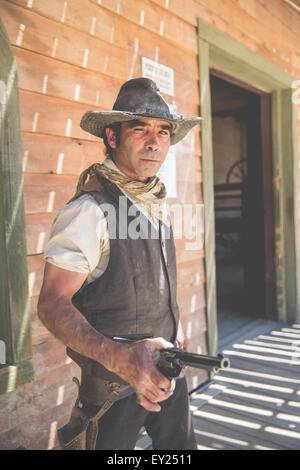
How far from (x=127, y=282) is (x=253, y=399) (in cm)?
206

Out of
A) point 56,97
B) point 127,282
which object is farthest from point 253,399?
point 56,97

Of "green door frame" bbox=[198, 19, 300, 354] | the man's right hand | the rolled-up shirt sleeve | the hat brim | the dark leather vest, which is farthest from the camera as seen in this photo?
"green door frame" bbox=[198, 19, 300, 354]

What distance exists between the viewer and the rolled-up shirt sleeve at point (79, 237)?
1.26 meters

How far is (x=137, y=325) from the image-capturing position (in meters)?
1.43

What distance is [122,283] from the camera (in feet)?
4.57

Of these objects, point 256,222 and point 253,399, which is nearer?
point 253,399

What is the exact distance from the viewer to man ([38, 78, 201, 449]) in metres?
1.16

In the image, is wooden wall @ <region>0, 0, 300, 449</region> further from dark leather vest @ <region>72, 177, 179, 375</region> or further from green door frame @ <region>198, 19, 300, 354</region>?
green door frame @ <region>198, 19, 300, 354</region>

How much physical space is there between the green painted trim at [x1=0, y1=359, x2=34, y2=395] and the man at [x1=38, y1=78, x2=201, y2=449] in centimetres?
56

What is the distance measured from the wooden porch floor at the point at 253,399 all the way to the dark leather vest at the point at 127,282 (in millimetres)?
1341

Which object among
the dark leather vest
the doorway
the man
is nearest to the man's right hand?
the man

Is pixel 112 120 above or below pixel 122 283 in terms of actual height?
above

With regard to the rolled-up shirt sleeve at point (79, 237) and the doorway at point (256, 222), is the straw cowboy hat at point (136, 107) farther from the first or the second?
the doorway at point (256, 222)

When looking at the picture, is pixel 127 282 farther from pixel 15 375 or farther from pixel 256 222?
pixel 256 222
